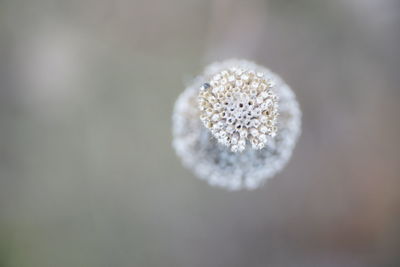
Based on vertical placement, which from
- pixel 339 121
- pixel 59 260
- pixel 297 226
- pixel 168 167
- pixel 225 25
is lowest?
pixel 59 260

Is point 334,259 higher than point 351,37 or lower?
lower

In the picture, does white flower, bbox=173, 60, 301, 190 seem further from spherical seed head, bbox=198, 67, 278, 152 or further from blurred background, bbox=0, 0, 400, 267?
blurred background, bbox=0, 0, 400, 267

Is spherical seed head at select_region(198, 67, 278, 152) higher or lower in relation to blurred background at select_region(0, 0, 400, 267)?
lower

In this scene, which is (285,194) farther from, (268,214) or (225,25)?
(225,25)

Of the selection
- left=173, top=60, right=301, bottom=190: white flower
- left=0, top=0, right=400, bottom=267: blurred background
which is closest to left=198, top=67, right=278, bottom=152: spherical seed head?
left=173, top=60, right=301, bottom=190: white flower

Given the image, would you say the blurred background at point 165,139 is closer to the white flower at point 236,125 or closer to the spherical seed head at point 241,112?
the white flower at point 236,125

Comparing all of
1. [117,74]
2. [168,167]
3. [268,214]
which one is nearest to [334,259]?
[268,214]

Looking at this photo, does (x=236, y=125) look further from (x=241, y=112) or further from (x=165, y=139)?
(x=165, y=139)
